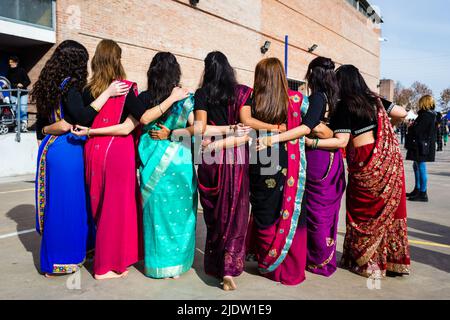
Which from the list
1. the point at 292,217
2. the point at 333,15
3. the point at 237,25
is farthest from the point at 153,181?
the point at 333,15

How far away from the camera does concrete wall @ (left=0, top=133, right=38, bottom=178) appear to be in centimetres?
1000

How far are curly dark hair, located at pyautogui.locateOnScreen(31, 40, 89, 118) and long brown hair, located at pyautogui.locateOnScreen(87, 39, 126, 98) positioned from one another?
0.43 feet

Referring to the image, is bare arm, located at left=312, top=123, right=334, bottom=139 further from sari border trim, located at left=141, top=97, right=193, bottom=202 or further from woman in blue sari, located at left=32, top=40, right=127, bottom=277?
woman in blue sari, located at left=32, top=40, right=127, bottom=277

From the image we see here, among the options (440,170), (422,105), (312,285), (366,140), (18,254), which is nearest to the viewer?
(312,285)

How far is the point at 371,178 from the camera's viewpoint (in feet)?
11.9

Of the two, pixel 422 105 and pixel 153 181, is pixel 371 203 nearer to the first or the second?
pixel 153 181

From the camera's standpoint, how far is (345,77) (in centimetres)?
372

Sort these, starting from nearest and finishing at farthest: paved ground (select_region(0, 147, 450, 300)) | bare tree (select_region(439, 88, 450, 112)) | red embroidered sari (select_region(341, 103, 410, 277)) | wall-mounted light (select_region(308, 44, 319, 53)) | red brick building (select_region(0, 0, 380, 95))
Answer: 1. paved ground (select_region(0, 147, 450, 300))
2. red embroidered sari (select_region(341, 103, 410, 277))
3. red brick building (select_region(0, 0, 380, 95))
4. wall-mounted light (select_region(308, 44, 319, 53))
5. bare tree (select_region(439, 88, 450, 112))

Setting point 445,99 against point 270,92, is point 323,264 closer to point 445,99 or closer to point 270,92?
point 270,92

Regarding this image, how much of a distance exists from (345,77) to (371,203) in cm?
109

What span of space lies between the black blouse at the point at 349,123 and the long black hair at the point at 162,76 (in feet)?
4.57

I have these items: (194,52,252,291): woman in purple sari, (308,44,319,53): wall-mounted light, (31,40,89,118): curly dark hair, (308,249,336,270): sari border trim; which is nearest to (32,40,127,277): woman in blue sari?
(31,40,89,118): curly dark hair

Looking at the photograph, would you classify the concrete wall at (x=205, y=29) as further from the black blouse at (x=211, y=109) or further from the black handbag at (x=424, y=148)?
the black blouse at (x=211, y=109)

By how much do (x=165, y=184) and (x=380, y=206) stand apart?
5.86ft
